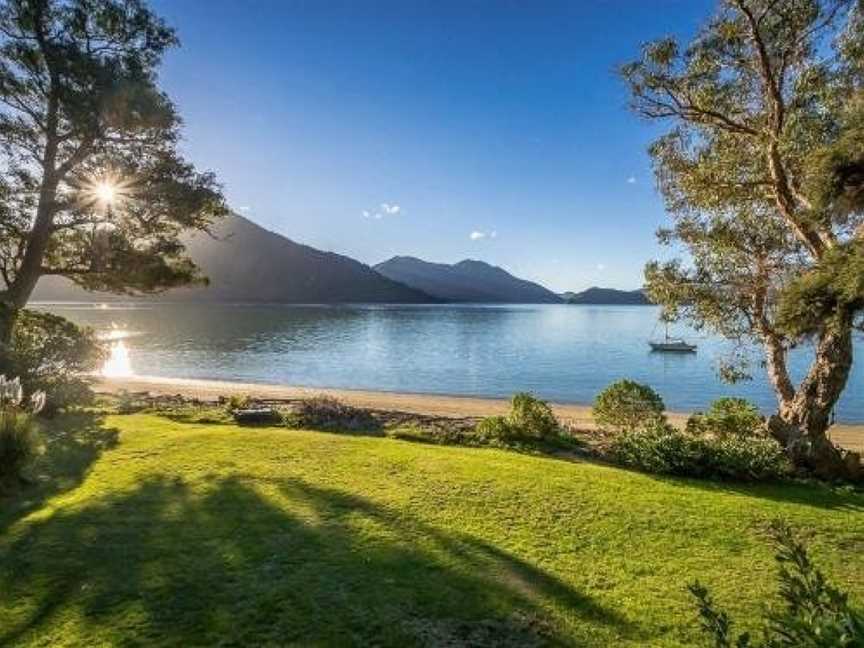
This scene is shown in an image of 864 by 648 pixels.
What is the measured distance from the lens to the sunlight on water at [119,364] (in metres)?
43.6

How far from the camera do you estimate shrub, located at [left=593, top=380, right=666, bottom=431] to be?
656 inches

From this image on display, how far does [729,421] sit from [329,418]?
10761 mm

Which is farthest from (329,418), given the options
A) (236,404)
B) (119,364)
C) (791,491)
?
(119,364)

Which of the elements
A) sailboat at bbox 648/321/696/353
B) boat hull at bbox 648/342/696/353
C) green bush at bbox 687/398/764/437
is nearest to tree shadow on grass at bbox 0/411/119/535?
green bush at bbox 687/398/764/437

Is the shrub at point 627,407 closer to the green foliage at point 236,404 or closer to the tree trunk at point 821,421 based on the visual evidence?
the tree trunk at point 821,421

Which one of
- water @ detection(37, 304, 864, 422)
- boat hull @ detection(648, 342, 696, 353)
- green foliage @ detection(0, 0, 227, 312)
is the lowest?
water @ detection(37, 304, 864, 422)

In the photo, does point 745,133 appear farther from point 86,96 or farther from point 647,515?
point 86,96

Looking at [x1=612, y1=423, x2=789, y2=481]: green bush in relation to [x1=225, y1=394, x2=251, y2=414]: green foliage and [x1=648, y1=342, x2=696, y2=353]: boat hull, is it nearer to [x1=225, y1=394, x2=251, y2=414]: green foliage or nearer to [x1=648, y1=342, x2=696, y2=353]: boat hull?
[x1=225, y1=394, x2=251, y2=414]: green foliage

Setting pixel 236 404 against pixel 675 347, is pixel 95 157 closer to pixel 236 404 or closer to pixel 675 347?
pixel 236 404

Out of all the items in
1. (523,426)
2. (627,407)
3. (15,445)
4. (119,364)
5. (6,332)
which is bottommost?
(119,364)

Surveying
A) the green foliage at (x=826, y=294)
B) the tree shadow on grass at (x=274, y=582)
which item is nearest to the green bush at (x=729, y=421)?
the green foliage at (x=826, y=294)

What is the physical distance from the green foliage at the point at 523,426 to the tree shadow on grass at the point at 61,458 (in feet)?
29.0

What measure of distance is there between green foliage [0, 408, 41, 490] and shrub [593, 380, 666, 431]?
13.9 metres

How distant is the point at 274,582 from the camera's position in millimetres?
6320
